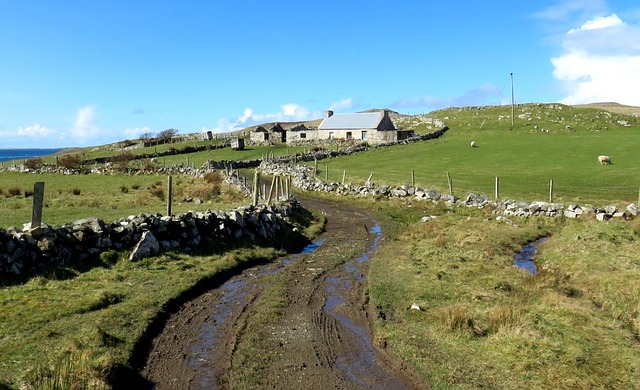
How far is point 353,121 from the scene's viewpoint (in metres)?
96.5

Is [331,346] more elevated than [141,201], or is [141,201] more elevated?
[141,201]

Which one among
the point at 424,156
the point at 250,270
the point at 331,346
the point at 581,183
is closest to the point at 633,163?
the point at 581,183

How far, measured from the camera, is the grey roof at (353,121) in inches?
3654

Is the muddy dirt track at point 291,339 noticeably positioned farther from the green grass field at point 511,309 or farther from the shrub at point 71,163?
the shrub at point 71,163

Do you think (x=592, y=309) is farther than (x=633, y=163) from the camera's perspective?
No

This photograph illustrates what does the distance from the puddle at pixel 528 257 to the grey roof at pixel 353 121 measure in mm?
69308

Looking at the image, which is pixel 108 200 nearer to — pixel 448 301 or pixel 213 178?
pixel 213 178

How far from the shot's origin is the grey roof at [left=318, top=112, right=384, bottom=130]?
92812 mm

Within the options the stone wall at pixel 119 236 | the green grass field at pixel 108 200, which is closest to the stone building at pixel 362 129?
the green grass field at pixel 108 200

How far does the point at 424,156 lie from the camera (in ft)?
213

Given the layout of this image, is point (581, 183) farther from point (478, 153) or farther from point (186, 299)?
point (186, 299)

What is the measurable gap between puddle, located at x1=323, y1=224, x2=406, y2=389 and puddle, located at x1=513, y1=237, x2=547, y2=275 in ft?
21.4

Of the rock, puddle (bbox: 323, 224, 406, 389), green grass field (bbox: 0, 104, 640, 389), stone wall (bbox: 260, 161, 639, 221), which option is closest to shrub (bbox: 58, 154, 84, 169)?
stone wall (bbox: 260, 161, 639, 221)

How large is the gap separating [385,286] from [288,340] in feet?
16.4
